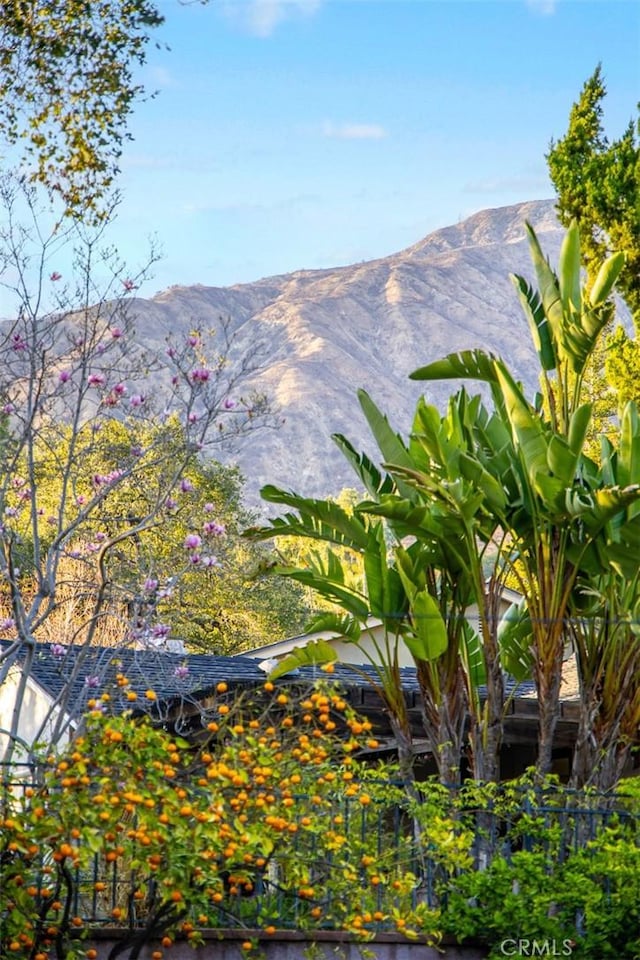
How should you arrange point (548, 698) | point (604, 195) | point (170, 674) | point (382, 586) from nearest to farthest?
1. point (548, 698)
2. point (382, 586)
3. point (170, 674)
4. point (604, 195)

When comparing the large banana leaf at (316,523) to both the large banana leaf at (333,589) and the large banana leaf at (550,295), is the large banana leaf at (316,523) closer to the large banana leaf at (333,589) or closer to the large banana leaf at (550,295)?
the large banana leaf at (333,589)

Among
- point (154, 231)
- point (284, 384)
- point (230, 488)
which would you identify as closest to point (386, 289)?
point (284, 384)

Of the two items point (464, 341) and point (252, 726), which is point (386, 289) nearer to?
point (464, 341)

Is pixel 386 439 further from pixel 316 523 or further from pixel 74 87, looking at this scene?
pixel 74 87

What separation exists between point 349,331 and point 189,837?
141 meters

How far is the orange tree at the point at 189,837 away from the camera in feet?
23.7

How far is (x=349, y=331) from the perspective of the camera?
481 feet

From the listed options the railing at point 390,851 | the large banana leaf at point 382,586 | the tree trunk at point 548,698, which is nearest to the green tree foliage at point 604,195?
the large banana leaf at point 382,586

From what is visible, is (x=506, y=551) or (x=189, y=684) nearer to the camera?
(x=506, y=551)

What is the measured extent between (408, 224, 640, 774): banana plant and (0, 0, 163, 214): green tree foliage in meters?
4.02

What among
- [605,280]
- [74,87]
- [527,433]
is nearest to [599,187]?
[605,280]

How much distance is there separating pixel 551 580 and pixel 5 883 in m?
5.02

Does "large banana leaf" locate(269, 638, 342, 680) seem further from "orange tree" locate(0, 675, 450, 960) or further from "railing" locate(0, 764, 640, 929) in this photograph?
"orange tree" locate(0, 675, 450, 960)

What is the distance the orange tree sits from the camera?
723 centimetres
